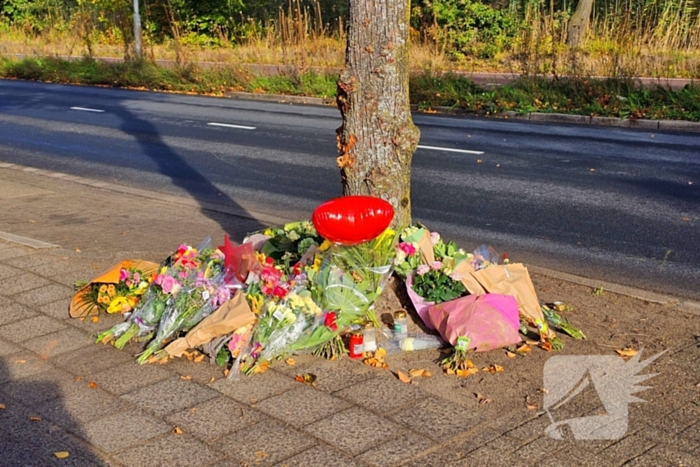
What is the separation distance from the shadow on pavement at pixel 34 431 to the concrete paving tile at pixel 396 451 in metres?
1.14

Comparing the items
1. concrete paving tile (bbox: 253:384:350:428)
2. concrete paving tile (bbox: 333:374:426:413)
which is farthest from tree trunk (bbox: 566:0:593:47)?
concrete paving tile (bbox: 253:384:350:428)

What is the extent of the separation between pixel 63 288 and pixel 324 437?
2.97 metres

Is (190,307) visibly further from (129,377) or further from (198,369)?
(129,377)

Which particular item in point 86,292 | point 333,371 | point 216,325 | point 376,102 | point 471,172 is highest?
point 376,102

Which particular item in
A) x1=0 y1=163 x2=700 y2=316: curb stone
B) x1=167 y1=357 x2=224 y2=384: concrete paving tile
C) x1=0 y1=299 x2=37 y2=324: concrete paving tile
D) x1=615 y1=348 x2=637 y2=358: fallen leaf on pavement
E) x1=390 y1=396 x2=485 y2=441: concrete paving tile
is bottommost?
Answer: x1=0 y1=163 x2=700 y2=316: curb stone

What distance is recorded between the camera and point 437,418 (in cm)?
428

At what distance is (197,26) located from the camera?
36531mm

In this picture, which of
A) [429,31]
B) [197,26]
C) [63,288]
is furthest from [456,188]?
[197,26]

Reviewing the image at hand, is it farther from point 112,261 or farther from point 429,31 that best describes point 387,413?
point 429,31

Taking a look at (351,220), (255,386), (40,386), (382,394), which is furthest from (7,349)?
(382,394)

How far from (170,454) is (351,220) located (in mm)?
1760

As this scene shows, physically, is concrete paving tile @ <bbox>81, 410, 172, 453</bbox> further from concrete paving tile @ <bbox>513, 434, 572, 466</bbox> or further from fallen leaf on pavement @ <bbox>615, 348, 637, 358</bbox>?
fallen leaf on pavement @ <bbox>615, 348, 637, 358</bbox>

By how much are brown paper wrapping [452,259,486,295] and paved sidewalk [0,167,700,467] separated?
1.35ft

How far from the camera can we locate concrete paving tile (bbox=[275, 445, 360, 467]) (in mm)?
3855
